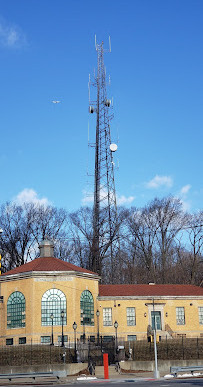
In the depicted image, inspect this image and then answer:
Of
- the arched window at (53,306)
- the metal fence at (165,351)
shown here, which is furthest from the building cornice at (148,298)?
the metal fence at (165,351)

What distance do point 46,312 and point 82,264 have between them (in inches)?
1190

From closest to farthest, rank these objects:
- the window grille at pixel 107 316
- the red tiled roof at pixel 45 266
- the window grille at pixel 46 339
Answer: the window grille at pixel 46 339
the red tiled roof at pixel 45 266
the window grille at pixel 107 316

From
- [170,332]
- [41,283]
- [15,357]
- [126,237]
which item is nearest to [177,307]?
[170,332]

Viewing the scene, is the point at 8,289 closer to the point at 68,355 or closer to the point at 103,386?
the point at 68,355

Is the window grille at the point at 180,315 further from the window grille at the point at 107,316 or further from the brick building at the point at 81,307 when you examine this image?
the window grille at the point at 107,316

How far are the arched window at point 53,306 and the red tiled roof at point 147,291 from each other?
5.65 m

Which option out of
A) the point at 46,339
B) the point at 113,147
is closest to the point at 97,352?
the point at 46,339

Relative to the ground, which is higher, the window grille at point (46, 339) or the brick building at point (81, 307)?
the brick building at point (81, 307)

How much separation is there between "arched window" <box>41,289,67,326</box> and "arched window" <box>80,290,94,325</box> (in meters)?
2.12

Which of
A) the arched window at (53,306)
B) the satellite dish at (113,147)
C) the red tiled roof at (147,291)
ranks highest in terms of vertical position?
the satellite dish at (113,147)

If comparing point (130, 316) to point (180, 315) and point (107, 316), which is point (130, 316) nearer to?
point (107, 316)

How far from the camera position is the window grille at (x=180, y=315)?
178ft

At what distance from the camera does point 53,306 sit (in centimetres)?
5012

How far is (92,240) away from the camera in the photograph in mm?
75875
